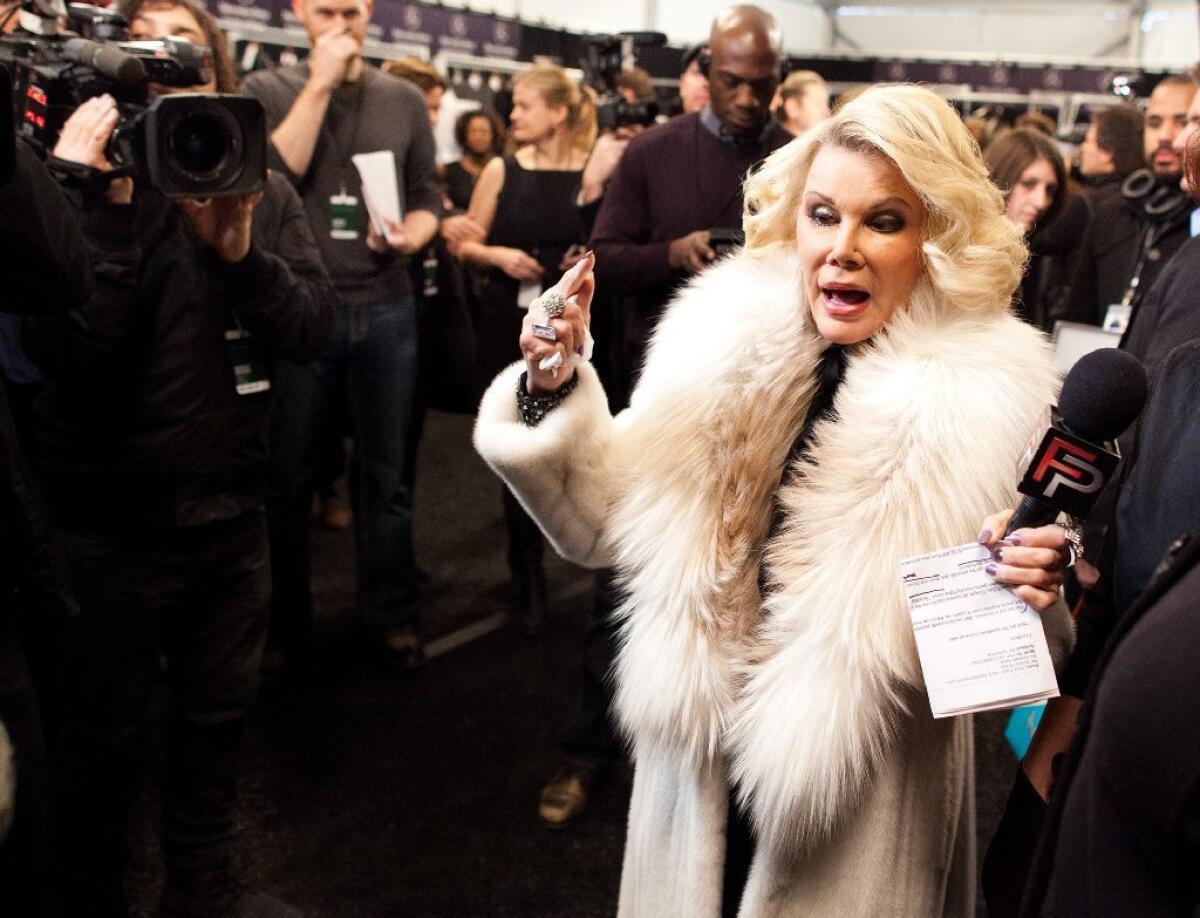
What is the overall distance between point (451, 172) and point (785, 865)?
4.50 meters

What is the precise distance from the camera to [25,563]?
1.33 metres

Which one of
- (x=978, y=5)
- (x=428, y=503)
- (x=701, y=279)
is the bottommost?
(x=428, y=503)

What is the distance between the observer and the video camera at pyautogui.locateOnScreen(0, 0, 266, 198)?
5.48 feet

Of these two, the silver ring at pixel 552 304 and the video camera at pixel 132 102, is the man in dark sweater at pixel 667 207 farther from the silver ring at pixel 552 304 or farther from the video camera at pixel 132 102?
the silver ring at pixel 552 304

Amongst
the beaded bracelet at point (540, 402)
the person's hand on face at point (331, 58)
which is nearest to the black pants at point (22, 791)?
the beaded bracelet at point (540, 402)

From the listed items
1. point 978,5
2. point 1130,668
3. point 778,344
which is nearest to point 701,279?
point 778,344

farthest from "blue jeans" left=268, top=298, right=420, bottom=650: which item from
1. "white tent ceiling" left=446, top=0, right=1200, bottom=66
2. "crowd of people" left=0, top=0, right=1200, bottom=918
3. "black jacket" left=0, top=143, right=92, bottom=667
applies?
"white tent ceiling" left=446, top=0, right=1200, bottom=66

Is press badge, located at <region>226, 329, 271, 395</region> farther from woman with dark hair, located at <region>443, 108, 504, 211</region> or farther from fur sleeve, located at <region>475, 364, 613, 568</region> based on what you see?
woman with dark hair, located at <region>443, 108, 504, 211</region>

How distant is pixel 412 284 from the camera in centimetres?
337

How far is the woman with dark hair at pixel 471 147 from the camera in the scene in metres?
5.25

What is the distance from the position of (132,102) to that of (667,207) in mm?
1270

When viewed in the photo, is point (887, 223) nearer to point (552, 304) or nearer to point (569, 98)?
point (552, 304)

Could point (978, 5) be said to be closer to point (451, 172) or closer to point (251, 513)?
point (451, 172)

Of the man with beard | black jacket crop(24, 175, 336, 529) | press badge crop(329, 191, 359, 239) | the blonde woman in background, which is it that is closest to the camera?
black jacket crop(24, 175, 336, 529)
